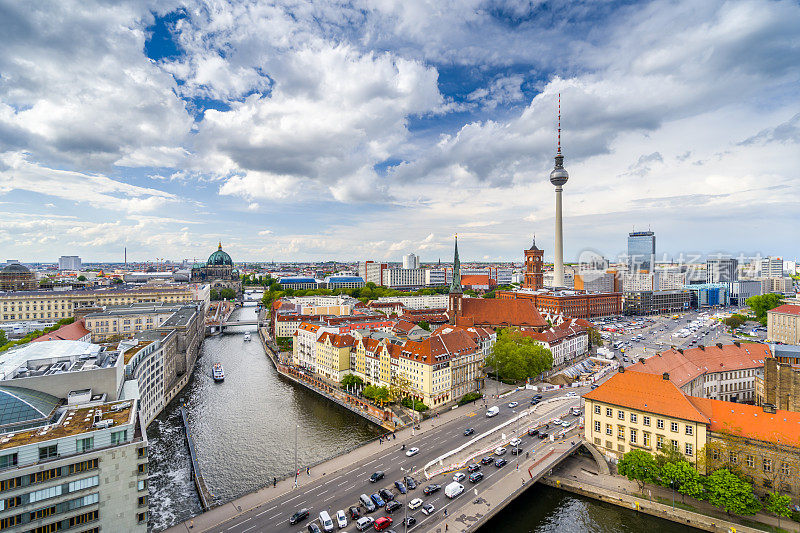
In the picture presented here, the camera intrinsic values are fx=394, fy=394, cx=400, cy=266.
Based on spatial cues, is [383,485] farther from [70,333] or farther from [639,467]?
[70,333]

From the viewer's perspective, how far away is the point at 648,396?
36469 millimetres

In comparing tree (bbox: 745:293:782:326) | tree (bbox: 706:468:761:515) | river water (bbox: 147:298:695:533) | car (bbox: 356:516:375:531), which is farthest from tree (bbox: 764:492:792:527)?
tree (bbox: 745:293:782:326)

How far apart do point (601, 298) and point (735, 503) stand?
4499 inches

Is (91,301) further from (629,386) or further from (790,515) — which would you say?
(790,515)

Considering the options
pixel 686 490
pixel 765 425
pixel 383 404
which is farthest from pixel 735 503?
pixel 383 404

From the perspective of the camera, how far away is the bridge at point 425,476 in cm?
2880

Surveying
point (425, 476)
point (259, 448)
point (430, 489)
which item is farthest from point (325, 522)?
point (259, 448)

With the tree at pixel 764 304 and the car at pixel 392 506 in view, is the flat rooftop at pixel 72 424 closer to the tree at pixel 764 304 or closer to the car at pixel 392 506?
the car at pixel 392 506

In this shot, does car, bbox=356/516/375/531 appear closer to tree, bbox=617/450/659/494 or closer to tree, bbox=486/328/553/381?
tree, bbox=617/450/659/494

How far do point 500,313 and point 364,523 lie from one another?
230ft

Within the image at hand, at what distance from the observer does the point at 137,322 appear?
273 ft

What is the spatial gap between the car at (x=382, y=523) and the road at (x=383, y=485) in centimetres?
55

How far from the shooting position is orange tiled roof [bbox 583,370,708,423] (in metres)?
33.9

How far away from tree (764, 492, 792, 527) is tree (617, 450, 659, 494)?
6.91 metres
